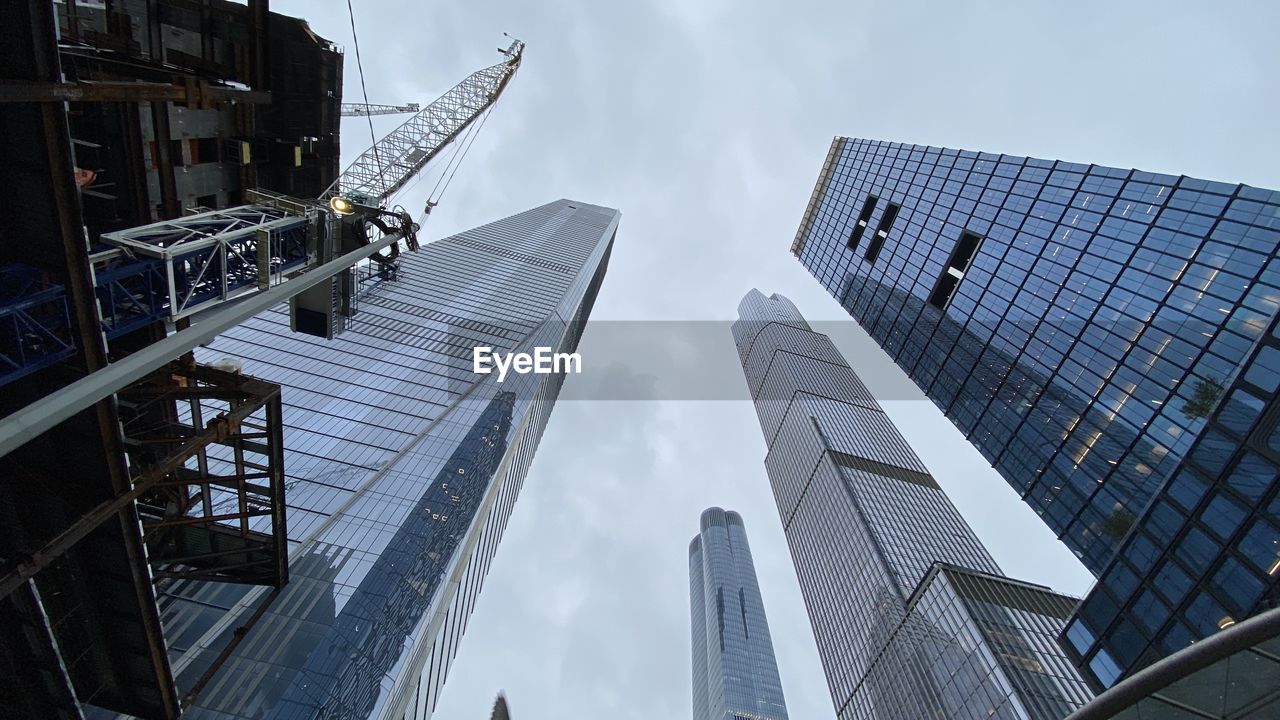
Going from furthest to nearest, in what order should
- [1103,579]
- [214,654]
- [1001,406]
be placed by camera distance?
[1001,406] → [1103,579] → [214,654]

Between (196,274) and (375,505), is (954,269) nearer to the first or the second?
(375,505)

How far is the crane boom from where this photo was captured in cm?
3643

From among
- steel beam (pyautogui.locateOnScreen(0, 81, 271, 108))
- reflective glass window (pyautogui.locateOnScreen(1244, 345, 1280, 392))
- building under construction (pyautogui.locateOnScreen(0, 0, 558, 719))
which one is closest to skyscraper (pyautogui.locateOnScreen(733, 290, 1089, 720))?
reflective glass window (pyautogui.locateOnScreen(1244, 345, 1280, 392))

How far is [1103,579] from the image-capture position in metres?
33.4

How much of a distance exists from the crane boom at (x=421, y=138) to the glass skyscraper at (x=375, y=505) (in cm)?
2161

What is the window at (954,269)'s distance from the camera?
71.0 meters

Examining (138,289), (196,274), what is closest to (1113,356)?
(196,274)

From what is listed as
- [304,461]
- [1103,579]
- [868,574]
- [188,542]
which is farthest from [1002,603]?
[188,542]

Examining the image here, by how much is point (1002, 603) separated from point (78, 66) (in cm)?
9417

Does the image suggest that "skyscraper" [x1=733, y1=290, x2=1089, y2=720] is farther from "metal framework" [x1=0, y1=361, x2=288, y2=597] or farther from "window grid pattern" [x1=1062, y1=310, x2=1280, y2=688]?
"metal framework" [x1=0, y1=361, x2=288, y2=597]

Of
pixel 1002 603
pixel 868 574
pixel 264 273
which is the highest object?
pixel 264 273

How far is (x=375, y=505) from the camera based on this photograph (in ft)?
139

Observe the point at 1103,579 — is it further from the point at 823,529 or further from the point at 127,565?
the point at 823,529

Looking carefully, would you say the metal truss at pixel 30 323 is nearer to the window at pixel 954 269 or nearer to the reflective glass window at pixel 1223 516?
the reflective glass window at pixel 1223 516
